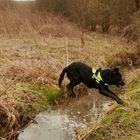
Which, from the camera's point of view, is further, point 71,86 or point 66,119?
point 71,86

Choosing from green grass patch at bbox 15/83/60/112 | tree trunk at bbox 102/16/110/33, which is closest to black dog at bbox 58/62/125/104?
green grass patch at bbox 15/83/60/112

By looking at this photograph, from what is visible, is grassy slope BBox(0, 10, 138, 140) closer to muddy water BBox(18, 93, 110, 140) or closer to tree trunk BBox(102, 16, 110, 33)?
muddy water BBox(18, 93, 110, 140)

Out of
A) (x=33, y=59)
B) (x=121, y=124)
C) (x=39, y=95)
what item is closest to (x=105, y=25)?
(x=33, y=59)

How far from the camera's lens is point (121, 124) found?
7.78m

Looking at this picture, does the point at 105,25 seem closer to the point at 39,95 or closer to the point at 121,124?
the point at 39,95

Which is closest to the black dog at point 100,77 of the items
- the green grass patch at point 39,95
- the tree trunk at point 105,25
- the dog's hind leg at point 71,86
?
the dog's hind leg at point 71,86

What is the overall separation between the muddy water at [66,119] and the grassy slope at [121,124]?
28.2 inches

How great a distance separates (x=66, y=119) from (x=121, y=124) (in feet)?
6.52

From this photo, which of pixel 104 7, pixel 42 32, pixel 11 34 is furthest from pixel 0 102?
pixel 104 7

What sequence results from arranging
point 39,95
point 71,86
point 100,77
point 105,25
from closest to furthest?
1. point 100,77
2. point 71,86
3. point 39,95
4. point 105,25

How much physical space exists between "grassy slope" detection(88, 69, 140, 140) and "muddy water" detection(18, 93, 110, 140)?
72cm

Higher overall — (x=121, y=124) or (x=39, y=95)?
(x=121, y=124)

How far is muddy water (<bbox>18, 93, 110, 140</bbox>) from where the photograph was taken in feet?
26.6

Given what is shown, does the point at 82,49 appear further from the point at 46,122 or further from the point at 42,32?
the point at 46,122
